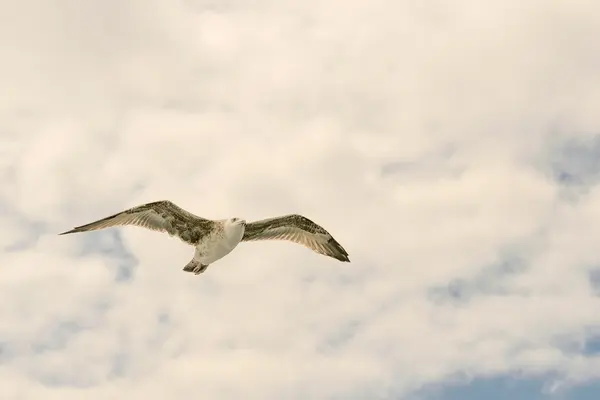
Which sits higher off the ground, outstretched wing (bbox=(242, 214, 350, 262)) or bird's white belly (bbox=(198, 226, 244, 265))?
outstretched wing (bbox=(242, 214, 350, 262))

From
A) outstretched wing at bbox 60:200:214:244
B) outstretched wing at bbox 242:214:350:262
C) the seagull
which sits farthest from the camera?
outstretched wing at bbox 242:214:350:262

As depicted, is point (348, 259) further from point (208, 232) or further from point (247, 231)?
point (208, 232)

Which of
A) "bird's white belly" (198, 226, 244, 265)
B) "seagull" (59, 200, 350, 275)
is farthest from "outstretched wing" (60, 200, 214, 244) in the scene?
"bird's white belly" (198, 226, 244, 265)

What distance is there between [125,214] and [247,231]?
6141mm

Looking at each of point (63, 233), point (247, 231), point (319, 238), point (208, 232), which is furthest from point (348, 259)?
point (63, 233)

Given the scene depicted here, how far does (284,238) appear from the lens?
30.1 meters

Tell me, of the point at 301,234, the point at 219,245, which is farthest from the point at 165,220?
the point at 301,234

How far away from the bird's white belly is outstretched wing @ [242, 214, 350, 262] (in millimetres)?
1946

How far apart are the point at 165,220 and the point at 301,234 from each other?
24.1 feet

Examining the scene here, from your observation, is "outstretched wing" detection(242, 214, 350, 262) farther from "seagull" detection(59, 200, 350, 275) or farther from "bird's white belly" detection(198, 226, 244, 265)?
"bird's white belly" detection(198, 226, 244, 265)

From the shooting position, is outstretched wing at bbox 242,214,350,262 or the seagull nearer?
the seagull

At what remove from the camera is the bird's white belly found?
2669 cm

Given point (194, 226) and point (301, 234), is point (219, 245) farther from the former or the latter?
point (301, 234)

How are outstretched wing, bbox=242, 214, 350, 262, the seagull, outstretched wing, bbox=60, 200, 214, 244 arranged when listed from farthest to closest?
outstretched wing, bbox=242, 214, 350, 262 → outstretched wing, bbox=60, 200, 214, 244 → the seagull
